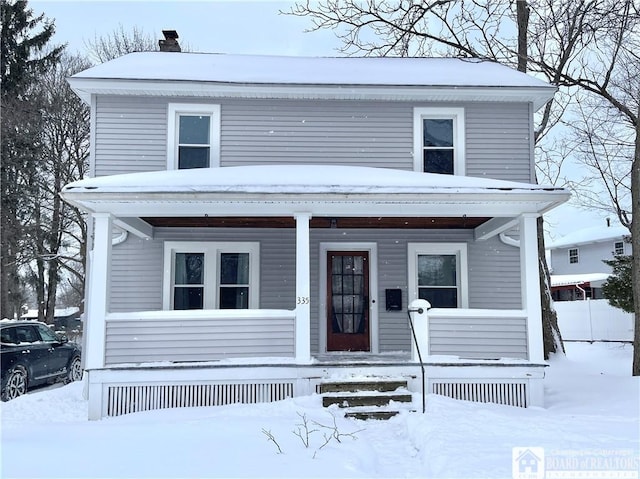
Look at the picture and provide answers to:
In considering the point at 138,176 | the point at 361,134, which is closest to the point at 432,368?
the point at 361,134

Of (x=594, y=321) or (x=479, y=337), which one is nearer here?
(x=479, y=337)

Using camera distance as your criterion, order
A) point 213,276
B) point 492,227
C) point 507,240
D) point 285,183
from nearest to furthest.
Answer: point 285,183 → point 492,227 → point 213,276 → point 507,240

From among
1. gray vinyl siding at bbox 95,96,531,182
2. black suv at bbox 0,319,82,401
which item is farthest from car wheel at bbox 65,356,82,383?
gray vinyl siding at bbox 95,96,531,182

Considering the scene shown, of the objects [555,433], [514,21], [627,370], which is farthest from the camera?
[514,21]

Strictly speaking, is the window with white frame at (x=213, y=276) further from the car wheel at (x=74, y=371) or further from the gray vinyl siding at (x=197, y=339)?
the car wheel at (x=74, y=371)

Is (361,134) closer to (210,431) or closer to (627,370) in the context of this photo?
(210,431)

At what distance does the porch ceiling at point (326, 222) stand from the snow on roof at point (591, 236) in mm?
24158

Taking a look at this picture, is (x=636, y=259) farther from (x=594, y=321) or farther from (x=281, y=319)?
(x=594, y=321)

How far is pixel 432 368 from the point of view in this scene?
7.75 meters

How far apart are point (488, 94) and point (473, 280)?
3.47m

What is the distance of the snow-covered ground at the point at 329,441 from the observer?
450 centimetres

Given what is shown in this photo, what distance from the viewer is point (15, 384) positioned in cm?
934

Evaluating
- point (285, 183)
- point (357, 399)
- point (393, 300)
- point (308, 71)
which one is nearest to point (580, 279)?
point (393, 300)

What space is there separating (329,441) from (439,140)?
6.53m
